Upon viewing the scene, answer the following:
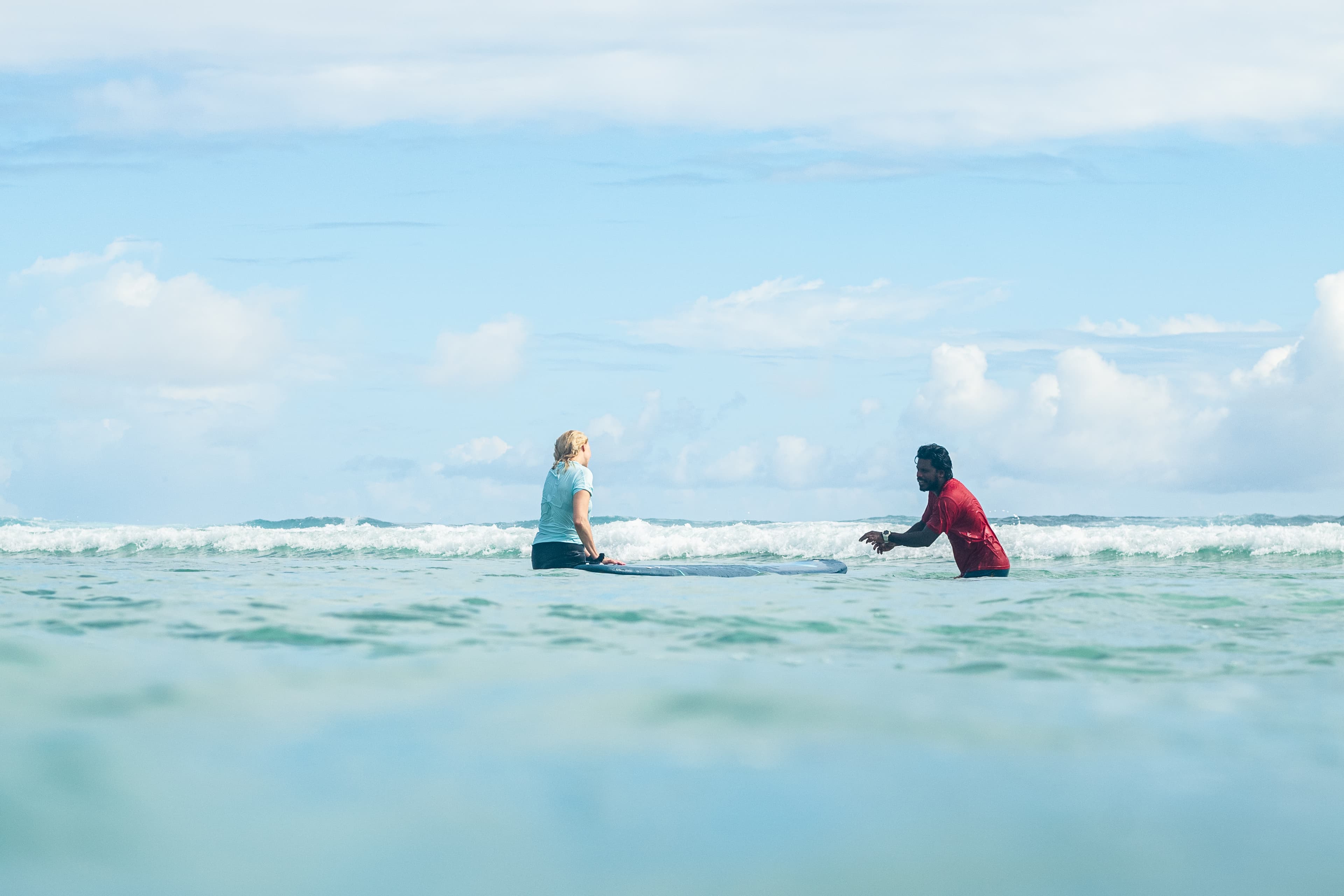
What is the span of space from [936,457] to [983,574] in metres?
1.26

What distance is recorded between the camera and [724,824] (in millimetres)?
2676

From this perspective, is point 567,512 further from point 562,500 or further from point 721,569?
point 721,569

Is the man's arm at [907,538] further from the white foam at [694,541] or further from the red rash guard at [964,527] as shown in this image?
the white foam at [694,541]

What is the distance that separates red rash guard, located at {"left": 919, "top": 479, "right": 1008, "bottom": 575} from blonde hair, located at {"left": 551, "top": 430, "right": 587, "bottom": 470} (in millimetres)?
3275

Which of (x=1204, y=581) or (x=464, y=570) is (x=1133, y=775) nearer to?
(x=1204, y=581)

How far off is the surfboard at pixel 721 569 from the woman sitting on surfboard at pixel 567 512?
0.10 meters

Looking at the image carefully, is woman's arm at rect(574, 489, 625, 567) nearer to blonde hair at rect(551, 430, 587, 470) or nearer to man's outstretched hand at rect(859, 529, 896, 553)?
blonde hair at rect(551, 430, 587, 470)

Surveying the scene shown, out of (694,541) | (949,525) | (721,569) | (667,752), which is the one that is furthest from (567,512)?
(694,541)

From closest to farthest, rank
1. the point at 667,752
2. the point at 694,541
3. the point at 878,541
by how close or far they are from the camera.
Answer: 1. the point at 667,752
2. the point at 878,541
3. the point at 694,541

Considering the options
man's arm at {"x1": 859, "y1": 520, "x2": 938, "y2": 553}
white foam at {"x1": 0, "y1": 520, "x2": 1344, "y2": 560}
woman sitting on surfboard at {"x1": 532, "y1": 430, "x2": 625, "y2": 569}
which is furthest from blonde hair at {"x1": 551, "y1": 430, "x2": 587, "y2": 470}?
white foam at {"x1": 0, "y1": 520, "x2": 1344, "y2": 560}

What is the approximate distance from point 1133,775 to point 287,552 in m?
22.3

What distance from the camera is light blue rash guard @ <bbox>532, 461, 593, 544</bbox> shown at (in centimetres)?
996

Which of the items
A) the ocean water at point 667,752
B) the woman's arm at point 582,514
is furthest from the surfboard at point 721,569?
the ocean water at point 667,752

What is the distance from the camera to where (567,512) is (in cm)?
1021
